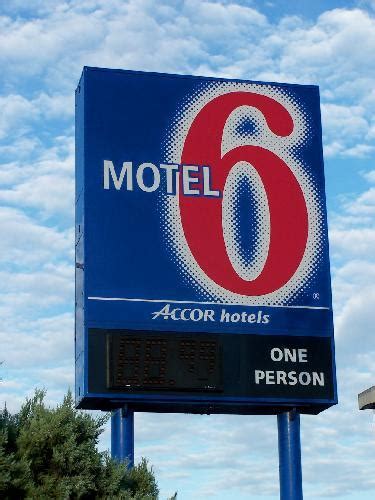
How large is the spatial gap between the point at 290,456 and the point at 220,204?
556cm

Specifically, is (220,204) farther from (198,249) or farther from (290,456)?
(290,456)

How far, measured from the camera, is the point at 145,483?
20953 millimetres

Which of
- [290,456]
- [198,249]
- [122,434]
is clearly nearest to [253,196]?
[198,249]

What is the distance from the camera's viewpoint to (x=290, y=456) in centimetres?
2391

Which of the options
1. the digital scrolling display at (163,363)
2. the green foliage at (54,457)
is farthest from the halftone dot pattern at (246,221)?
the green foliage at (54,457)

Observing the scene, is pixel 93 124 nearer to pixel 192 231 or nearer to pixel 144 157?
pixel 144 157

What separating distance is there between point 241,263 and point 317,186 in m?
2.78

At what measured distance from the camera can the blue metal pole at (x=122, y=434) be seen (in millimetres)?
22891

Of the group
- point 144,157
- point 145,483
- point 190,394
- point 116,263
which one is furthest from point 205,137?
point 145,483

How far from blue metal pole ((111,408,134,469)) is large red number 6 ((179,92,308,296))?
11.3 ft

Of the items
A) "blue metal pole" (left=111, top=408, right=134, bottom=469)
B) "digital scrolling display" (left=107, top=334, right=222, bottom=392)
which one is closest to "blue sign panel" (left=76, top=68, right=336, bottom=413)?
"digital scrolling display" (left=107, top=334, right=222, bottom=392)

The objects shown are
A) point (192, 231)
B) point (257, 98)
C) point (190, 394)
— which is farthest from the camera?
point (257, 98)

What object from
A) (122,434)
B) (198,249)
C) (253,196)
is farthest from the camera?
(253,196)

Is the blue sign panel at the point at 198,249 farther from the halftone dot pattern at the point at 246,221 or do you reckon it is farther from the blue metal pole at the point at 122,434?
the blue metal pole at the point at 122,434
